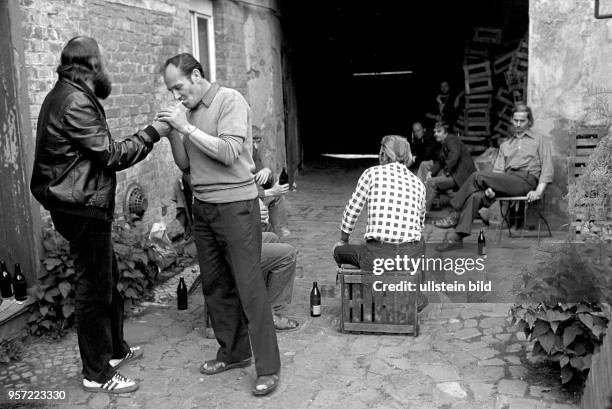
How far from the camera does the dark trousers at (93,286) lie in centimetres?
400

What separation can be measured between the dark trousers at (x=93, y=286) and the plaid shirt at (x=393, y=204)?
1.88m

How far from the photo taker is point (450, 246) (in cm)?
772

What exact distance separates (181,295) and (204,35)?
15.4 feet

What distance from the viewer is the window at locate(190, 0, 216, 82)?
893cm

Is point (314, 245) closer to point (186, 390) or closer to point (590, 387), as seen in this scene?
point (186, 390)

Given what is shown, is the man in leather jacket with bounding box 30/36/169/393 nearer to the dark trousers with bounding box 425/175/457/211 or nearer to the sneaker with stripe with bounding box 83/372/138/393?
the sneaker with stripe with bounding box 83/372/138/393

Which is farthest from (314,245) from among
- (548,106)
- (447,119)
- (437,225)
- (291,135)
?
(447,119)

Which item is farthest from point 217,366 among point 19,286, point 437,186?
point 437,186

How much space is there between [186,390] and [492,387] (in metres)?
1.88

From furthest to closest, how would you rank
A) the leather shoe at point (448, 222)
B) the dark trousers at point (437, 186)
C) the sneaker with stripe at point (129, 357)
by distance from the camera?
1. the dark trousers at point (437, 186)
2. the leather shoe at point (448, 222)
3. the sneaker with stripe at point (129, 357)

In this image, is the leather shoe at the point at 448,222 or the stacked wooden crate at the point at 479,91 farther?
the stacked wooden crate at the point at 479,91

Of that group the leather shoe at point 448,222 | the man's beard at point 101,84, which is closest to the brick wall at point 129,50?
the man's beard at point 101,84

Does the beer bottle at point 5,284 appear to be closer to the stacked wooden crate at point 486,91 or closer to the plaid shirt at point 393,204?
the plaid shirt at point 393,204

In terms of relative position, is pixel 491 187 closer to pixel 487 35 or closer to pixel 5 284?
pixel 5 284
